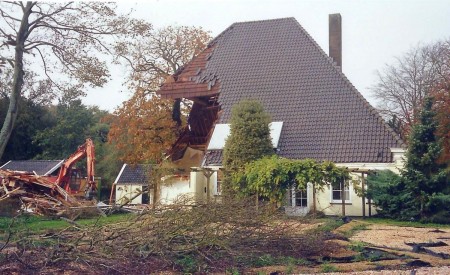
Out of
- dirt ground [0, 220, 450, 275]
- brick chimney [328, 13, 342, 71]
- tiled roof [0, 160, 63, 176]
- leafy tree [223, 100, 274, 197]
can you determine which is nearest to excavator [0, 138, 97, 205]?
leafy tree [223, 100, 274, 197]

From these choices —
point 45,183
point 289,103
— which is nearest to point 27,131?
point 45,183

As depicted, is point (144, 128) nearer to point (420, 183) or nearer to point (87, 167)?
point (87, 167)

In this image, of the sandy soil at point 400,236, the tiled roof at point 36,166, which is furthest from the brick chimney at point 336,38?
the tiled roof at point 36,166

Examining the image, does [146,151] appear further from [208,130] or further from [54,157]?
[54,157]

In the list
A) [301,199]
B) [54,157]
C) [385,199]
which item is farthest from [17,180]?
[54,157]

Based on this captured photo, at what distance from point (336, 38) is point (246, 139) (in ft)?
35.2

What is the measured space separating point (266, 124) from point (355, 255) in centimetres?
1219

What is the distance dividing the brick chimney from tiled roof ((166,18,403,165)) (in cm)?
237

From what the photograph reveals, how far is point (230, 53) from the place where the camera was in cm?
2933

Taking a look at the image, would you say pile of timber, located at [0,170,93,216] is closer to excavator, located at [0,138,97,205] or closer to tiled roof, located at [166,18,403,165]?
excavator, located at [0,138,97,205]

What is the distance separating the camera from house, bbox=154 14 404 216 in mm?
23578

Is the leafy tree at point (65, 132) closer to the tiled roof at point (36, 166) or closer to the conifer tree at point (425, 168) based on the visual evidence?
the tiled roof at point (36, 166)

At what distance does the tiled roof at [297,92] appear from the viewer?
2414 centimetres

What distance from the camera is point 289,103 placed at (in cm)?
2652
